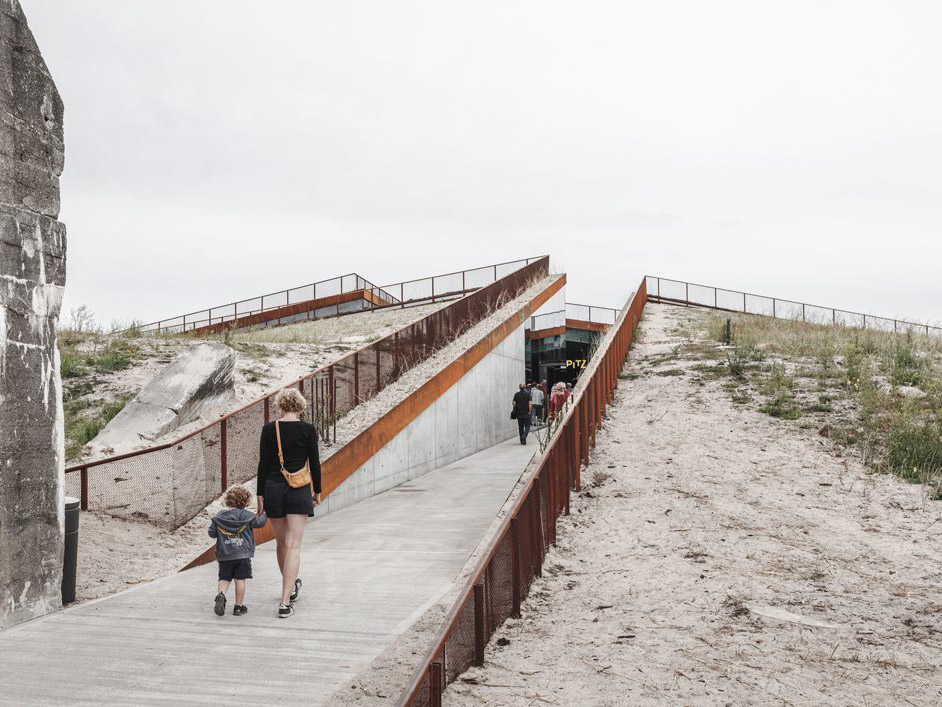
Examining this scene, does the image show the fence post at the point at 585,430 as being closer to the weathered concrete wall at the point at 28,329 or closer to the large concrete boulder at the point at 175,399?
the weathered concrete wall at the point at 28,329

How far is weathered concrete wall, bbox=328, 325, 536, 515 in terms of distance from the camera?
12.9m

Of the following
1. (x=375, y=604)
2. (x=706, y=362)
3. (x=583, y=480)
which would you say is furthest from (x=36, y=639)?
(x=706, y=362)

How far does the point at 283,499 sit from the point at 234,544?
0.57 metres

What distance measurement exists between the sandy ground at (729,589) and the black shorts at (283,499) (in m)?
1.80

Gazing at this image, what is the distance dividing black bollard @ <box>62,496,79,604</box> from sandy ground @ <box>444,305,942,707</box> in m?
3.87

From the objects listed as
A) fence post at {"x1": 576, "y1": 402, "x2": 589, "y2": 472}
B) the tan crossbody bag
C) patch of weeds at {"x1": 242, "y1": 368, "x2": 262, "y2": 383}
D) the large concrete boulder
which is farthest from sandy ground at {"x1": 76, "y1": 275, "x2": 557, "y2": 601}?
patch of weeds at {"x1": 242, "y1": 368, "x2": 262, "y2": 383}

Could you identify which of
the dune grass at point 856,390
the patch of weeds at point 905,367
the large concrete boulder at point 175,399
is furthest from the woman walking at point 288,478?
the patch of weeds at point 905,367

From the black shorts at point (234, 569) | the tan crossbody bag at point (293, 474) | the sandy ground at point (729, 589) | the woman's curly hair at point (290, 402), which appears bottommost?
the sandy ground at point (729, 589)

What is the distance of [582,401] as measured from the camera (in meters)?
10.5

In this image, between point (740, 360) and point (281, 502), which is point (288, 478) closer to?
point (281, 502)

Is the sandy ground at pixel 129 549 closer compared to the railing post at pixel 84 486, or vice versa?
the sandy ground at pixel 129 549

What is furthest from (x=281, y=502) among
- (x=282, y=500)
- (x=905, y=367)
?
(x=905, y=367)

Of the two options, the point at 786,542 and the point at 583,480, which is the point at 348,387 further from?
the point at 786,542

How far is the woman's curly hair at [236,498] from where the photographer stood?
20.0ft
